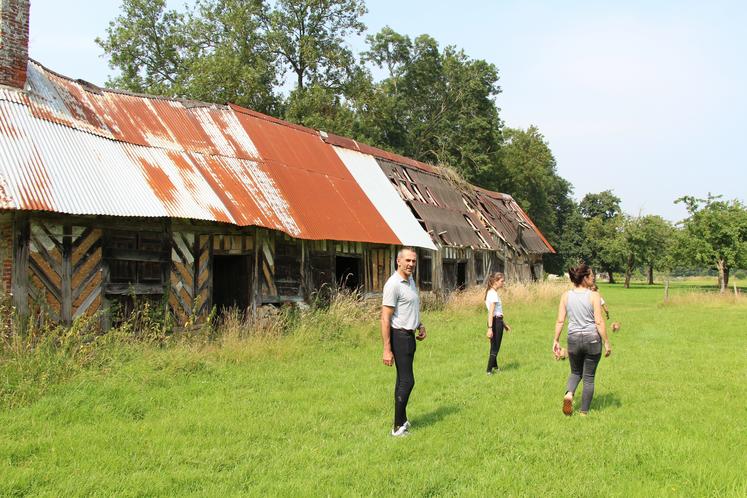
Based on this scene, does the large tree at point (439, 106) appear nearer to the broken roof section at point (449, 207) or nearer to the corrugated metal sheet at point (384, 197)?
the broken roof section at point (449, 207)

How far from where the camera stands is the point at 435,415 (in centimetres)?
661

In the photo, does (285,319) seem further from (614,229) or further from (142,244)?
(614,229)

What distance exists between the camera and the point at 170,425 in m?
5.98

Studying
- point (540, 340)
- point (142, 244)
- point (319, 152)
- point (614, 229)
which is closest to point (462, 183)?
point (319, 152)

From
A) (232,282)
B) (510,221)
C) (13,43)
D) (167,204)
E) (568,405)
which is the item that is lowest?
(568,405)

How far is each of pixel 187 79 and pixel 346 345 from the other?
26.5m

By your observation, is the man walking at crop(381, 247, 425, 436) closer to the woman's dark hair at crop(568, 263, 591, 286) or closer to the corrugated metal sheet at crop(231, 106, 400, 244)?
the woman's dark hair at crop(568, 263, 591, 286)

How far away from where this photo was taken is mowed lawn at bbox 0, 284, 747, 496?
4590mm

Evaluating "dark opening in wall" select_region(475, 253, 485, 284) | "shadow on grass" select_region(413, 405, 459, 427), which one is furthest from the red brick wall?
"dark opening in wall" select_region(475, 253, 485, 284)

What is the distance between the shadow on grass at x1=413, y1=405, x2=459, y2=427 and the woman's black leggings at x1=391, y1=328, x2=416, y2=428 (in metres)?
0.51

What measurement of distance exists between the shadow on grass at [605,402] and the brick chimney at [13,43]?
416 inches

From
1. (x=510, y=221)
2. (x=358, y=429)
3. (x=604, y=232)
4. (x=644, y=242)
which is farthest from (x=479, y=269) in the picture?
(x=604, y=232)

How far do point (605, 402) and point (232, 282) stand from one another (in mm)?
8796

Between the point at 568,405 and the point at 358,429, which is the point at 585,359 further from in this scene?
the point at 358,429
